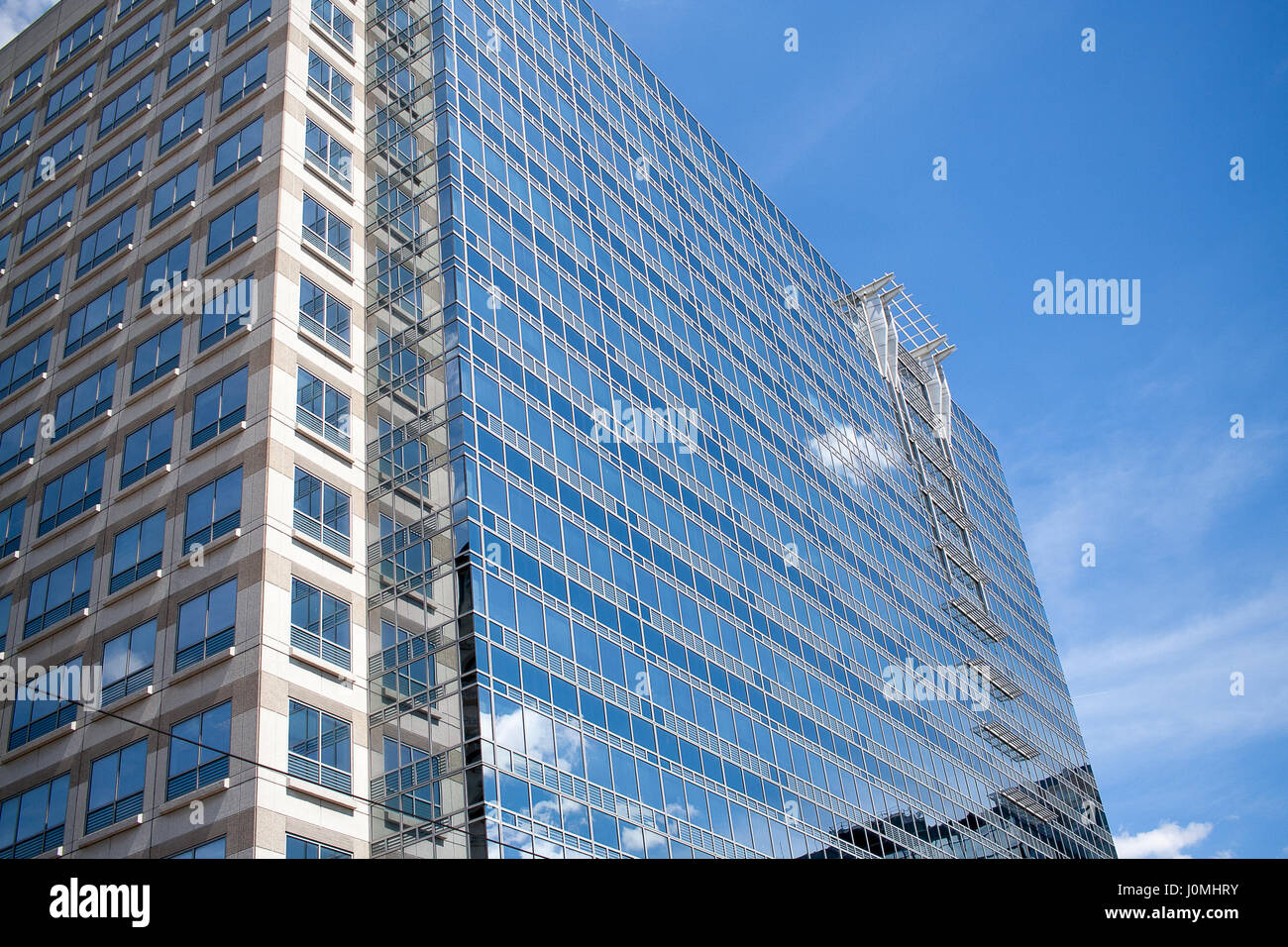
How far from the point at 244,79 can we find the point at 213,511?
685 inches

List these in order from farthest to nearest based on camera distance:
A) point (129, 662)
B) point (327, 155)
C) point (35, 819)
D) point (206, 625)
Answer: point (327, 155)
point (129, 662)
point (35, 819)
point (206, 625)

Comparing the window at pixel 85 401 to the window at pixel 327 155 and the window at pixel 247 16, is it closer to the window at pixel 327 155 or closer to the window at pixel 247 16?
the window at pixel 327 155

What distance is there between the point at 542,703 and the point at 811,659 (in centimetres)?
2034

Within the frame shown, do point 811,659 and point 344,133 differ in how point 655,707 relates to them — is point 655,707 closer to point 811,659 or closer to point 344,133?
point 811,659

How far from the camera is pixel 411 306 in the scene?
40.8m

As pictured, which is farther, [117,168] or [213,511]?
[117,168]

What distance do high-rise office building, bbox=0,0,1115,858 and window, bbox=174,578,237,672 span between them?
0.40 feet

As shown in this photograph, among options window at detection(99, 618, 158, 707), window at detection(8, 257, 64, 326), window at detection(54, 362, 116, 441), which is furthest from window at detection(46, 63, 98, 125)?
window at detection(99, 618, 158, 707)

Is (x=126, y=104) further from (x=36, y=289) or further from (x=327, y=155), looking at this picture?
(x=327, y=155)

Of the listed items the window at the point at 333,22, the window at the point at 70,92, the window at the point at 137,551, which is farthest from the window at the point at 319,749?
the window at the point at 70,92

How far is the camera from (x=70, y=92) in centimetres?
5316

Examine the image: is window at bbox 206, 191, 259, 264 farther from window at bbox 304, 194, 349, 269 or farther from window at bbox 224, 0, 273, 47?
window at bbox 224, 0, 273, 47

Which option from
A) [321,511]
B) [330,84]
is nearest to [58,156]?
[330,84]

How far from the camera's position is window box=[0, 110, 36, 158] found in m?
54.4
